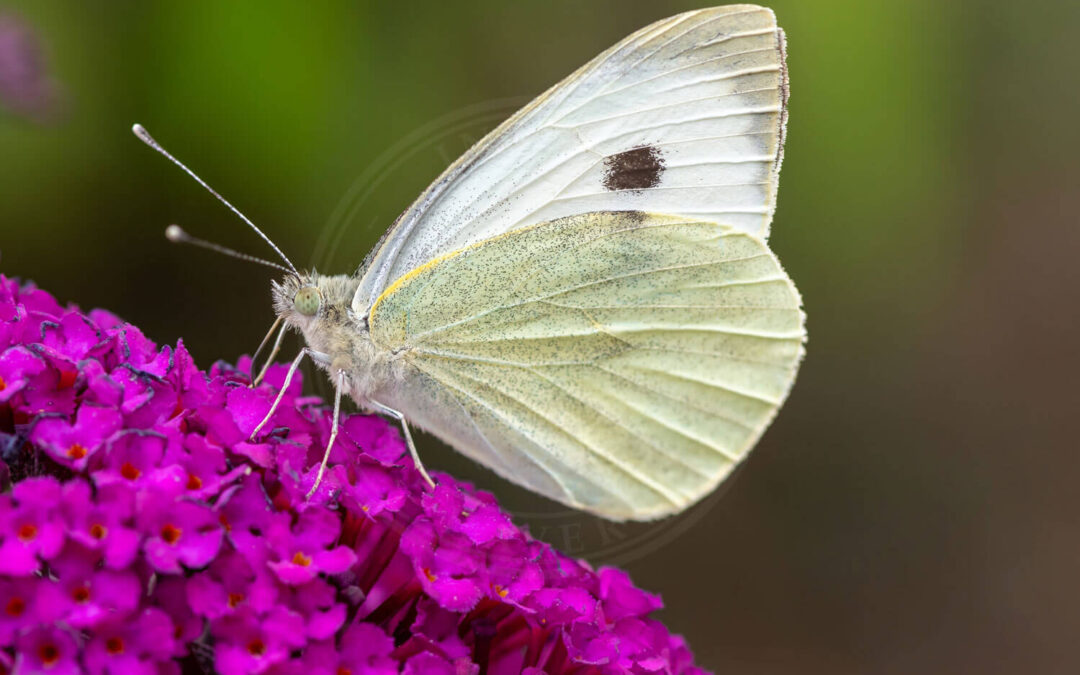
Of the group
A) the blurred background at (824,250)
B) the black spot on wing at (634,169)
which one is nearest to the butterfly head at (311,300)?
the black spot on wing at (634,169)

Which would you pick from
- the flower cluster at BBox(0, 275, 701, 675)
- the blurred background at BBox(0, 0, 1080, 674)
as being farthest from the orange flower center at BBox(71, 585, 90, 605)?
the blurred background at BBox(0, 0, 1080, 674)

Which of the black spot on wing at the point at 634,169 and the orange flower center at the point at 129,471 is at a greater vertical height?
the black spot on wing at the point at 634,169

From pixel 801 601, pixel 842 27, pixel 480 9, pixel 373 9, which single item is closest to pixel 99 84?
pixel 373 9

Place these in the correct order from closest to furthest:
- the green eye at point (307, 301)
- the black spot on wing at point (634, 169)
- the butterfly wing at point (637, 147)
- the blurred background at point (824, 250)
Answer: the green eye at point (307, 301)
the butterfly wing at point (637, 147)
the black spot on wing at point (634, 169)
the blurred background at point (824, 250)

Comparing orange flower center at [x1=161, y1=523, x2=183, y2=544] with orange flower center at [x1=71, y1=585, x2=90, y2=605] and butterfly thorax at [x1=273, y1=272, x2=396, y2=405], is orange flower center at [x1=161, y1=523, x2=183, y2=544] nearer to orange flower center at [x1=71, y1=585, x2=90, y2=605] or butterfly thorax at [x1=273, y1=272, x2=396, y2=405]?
orange flower center at [x1=71, y1=585, x2=90, y2=605]

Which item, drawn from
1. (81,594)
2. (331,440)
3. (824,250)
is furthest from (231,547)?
(824,250)

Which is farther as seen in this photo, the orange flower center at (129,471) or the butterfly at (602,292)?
the butterfly at (602,292)

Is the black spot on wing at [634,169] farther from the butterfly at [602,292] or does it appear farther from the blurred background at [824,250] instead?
the blurred background at [824,250]

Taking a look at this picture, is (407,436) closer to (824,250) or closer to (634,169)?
(634,169)
